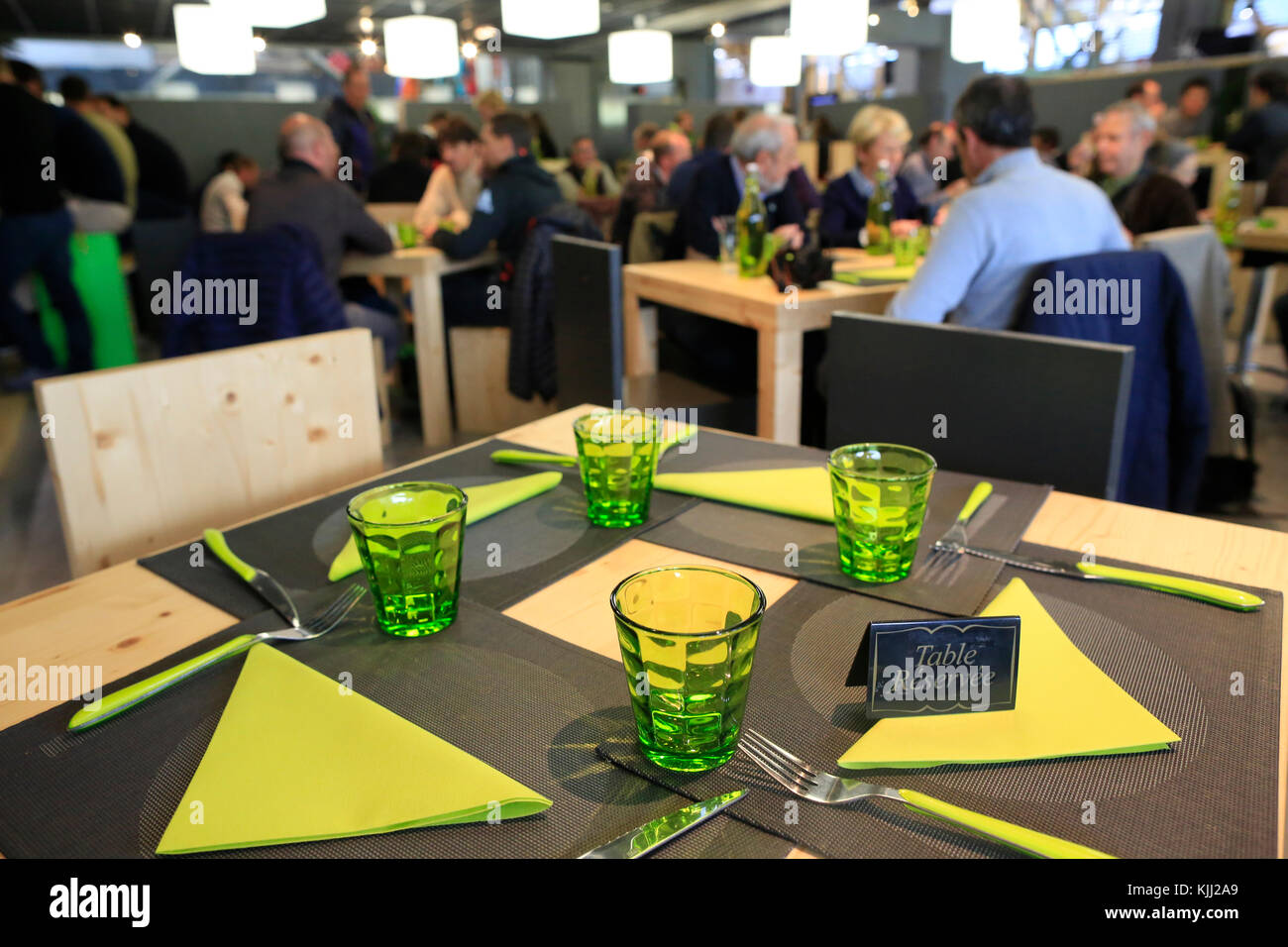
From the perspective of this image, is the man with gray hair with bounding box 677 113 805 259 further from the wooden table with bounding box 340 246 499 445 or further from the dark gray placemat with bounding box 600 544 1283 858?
the dark gray placemat with bounding box 600 544 1283 858

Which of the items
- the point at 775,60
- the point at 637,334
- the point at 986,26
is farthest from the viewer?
the point at 775,60

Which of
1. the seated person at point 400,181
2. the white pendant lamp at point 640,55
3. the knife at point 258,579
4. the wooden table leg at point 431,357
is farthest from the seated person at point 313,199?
the white pendant lamp at point 640,55

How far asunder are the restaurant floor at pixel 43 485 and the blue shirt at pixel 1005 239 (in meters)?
0.94

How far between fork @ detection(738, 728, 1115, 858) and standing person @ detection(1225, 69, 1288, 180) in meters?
6.48

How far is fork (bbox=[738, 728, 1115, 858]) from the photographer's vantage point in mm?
542

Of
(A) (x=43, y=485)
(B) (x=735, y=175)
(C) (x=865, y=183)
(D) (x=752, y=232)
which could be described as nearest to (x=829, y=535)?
(D) (x=752, y=232)

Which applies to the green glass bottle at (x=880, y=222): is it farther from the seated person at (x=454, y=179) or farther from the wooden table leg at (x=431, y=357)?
the seated person at (x=454, y=179)

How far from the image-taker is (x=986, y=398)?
4.40 ft

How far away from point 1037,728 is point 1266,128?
6.51 m

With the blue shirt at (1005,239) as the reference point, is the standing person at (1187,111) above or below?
above

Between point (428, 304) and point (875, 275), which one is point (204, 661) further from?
point (428, 304)

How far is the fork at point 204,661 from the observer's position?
70cm
